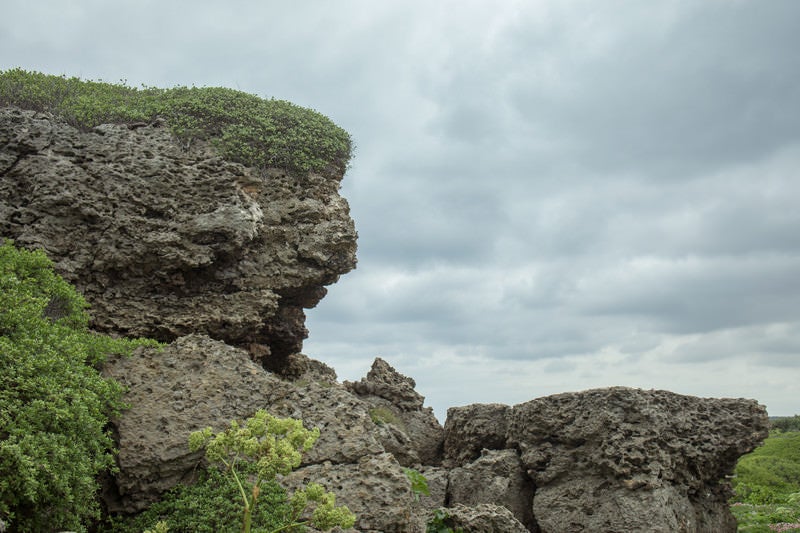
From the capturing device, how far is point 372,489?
9.86 meters

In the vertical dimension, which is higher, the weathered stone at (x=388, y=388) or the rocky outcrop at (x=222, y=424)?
the weathered stone at (x=388, y=388)

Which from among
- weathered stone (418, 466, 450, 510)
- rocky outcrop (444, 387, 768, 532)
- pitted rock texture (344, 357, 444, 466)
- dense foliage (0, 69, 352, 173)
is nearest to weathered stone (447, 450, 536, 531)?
rocky outcrop (444, 387, 768, 532)

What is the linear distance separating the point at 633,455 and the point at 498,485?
3082 millimetres

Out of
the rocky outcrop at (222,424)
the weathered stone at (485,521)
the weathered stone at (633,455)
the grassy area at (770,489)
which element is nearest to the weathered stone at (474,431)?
the weathered stone at (633,455)

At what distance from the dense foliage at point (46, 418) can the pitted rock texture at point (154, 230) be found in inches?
119

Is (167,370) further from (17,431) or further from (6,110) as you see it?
(6,110)

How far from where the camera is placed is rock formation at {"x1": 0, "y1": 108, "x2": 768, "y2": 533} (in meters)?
13.0

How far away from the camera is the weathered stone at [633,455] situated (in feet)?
43.2

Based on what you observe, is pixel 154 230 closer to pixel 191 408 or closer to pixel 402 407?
pixel 191 408

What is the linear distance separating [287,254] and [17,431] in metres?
8.42

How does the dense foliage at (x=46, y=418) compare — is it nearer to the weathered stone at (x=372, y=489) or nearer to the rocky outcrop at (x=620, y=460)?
the weathered stone at (x=372, y=489)

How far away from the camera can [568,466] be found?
14.0m

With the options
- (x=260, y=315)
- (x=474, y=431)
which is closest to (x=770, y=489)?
(x=474, y=431)

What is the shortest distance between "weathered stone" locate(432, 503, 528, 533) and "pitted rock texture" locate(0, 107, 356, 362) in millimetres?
6301
